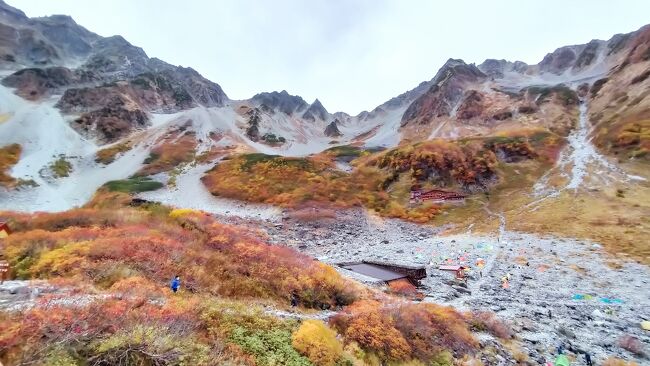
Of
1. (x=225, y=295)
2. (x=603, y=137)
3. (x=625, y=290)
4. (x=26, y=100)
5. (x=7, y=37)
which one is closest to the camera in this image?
(x=225, y=295)

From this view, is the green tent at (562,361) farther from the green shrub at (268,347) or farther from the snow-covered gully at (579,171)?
the snow-covered gully at (579,171)

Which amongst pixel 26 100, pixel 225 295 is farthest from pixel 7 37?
pixel 225 295

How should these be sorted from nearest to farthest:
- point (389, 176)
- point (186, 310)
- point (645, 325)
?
point (186, 310) < point (645, 325) < point (389, 176)

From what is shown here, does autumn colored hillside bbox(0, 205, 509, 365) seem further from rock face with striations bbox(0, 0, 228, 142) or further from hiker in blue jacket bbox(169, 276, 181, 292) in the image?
rock face with striations bbox(0, 0, 228, 142)

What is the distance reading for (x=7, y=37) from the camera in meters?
187

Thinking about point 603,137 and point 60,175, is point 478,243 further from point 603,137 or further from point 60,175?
point 60,175

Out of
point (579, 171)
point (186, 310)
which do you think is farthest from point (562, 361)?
point (579, 171)

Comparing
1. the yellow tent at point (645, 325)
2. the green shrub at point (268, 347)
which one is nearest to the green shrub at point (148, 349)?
the green shrub at point (268, 347)

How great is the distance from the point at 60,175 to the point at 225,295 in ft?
294

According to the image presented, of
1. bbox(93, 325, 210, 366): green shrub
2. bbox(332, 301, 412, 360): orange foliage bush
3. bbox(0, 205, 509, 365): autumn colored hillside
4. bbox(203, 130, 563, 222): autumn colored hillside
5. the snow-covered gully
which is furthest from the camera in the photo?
bbox(203, 130, 563, 222): autumn colored hillside

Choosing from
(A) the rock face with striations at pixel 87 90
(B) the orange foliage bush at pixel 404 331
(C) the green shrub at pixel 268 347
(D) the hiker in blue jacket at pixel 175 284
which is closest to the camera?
(C) the green shrub at pixel 268 347

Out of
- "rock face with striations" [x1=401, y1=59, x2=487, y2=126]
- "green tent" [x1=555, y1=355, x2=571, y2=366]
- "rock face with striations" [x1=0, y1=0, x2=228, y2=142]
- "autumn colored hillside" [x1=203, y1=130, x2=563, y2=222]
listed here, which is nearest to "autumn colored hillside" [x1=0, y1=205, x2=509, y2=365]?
"green tent" [x1=555, y1=355, x2=571, y2=366]

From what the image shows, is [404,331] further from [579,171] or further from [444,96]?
[444,96]

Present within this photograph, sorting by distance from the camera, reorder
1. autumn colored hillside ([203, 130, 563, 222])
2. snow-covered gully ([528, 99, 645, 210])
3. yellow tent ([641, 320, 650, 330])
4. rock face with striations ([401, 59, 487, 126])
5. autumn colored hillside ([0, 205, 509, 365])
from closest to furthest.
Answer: autumn colored hillside ([0, 205, 509, 365]) → yellow tent ([641, 320, 650, 330]) → snow-covered gully ([528, 99, 645, 210]) → autumn colored hillside ([203, 130, 563, 222]) → rock face with striations ([401, 59, 487, 126])
